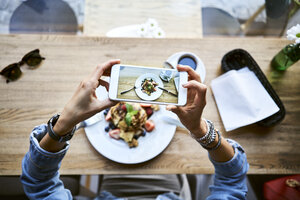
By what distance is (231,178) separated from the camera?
0.91 m

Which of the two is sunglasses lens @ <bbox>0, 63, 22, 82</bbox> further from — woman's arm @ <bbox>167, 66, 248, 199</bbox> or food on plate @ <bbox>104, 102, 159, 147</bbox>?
woman's arm @ <bbox>167, 66, 248, 199</bbox>

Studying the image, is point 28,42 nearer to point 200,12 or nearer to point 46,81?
point 46,81

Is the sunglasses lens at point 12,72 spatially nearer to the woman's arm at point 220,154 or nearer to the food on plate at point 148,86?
the food on plate at point 148,86

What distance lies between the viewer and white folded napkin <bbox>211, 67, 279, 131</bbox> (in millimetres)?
1013

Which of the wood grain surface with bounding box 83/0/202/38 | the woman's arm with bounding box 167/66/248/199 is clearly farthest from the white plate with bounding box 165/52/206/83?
the wood grain surface with bounding box 83/0/202/38

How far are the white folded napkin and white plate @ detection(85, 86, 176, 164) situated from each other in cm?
28

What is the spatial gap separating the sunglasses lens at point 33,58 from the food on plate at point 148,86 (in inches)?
25.2

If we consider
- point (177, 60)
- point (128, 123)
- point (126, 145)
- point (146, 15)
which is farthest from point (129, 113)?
point (146, 15)

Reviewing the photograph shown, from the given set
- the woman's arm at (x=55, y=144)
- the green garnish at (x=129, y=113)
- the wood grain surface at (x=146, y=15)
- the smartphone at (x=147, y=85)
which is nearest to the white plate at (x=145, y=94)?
the smartphone at (x=147, y=85)

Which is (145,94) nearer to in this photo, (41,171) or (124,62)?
(124,62)

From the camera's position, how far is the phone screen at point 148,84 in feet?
2.53

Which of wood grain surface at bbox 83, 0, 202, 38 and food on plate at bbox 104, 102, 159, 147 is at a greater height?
wood grain surface at bbox 83, 0, 202, 38

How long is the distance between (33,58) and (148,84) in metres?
0.69

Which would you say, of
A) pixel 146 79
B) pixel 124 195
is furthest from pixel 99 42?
pixel 124 195
